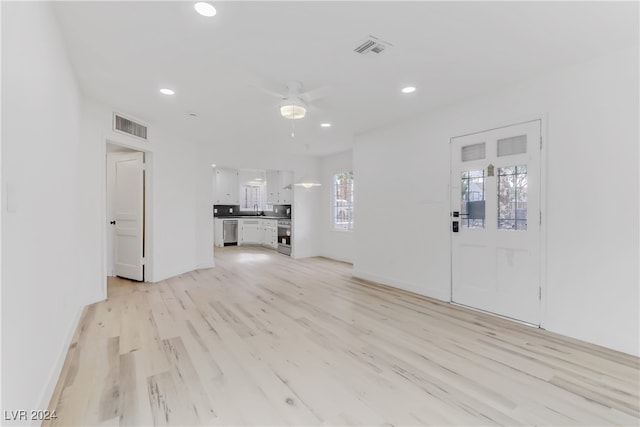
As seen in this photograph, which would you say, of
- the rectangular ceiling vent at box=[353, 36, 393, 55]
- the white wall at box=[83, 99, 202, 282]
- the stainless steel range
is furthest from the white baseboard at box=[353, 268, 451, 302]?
the white wall at box=[83, 99, 202, 282]

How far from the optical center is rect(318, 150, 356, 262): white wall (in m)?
6.68

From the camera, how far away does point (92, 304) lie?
3680 millimetres

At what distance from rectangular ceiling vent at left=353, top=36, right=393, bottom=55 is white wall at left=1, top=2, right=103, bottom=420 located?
2.11m

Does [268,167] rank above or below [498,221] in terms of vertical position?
above

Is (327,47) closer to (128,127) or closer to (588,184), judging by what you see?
(588,184)

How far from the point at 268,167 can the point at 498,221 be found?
4.84 metres

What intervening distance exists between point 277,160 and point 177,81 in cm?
383

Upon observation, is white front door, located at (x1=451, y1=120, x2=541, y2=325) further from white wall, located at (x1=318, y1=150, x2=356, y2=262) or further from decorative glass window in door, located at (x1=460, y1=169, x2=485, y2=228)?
white wall, located at (x1=318, y1=150, x2=356, y2=262)

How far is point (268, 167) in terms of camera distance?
6.69 metres

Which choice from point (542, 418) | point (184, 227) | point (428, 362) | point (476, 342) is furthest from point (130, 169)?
point (542, 418)

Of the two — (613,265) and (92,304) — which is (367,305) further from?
(92,304)

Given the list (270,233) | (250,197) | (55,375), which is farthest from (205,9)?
(250,197)

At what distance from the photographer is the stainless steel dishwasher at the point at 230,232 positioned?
378 inches

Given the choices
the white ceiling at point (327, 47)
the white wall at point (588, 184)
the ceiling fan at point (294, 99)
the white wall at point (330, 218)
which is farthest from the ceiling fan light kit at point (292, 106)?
the white wall at point (330, 218)
